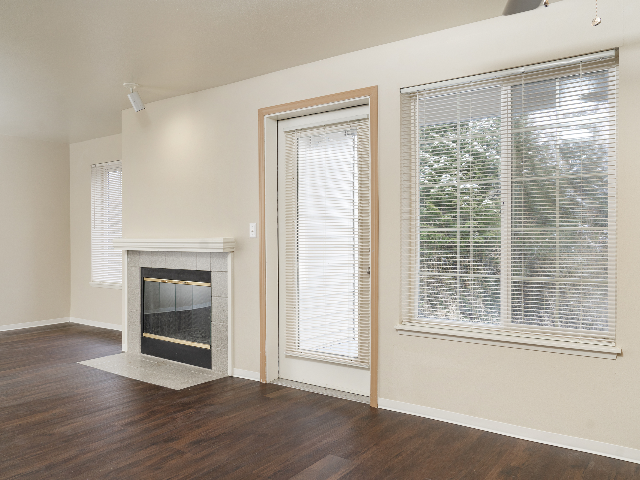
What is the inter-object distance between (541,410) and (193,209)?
3.27 metres

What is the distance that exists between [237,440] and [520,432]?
166 cm

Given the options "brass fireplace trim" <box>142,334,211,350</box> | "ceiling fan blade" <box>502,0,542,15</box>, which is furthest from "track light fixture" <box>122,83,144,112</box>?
"ceiling fan blade" <box>502,0,542,15</box>

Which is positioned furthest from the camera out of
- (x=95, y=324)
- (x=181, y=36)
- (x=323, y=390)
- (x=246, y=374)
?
(x=95, y=324)

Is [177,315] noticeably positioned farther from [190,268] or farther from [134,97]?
[134,97]

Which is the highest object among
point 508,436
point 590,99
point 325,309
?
point 590,99

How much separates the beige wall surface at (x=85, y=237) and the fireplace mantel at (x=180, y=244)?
1.76 m

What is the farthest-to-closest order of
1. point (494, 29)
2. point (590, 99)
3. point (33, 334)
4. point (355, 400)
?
1. point (33, 334)
2. point (355, 400)
3. point (494, 29)
4. point (590, 99)

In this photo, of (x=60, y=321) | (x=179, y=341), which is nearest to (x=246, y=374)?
(x=179, y=341)

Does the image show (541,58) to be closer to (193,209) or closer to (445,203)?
(445,203)

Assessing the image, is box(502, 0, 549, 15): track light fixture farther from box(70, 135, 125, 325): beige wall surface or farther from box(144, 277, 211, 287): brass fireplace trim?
box(70, 135, 125, 325): beige wall surface

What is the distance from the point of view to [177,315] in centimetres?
475

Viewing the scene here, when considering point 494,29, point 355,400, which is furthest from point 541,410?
point 494,29

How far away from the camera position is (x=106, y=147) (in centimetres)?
656

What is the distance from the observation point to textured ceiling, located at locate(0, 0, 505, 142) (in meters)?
2.88
